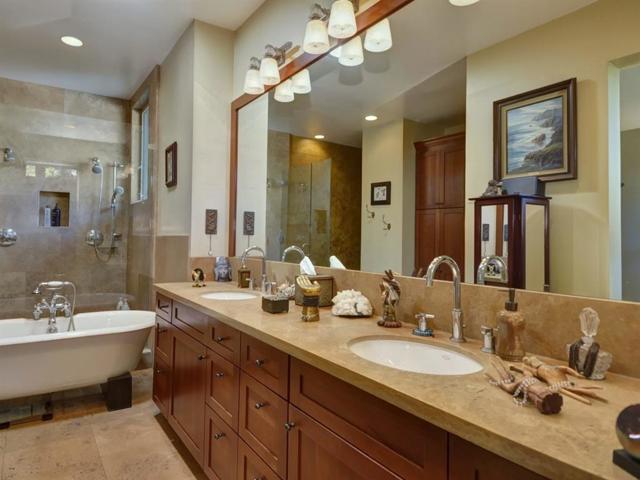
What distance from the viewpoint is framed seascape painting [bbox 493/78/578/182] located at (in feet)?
3.68

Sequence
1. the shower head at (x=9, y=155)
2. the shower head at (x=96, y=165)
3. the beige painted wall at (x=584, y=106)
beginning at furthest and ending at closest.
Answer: the shower head at (x=96, y=165)
the shower head at (x=9, y=155)
the beige painted wall at (x=584, y=106)

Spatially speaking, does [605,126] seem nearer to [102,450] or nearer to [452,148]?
[452,148]

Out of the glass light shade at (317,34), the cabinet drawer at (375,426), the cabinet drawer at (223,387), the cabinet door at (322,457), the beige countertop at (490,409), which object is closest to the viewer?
the beige countertop at (490,409)

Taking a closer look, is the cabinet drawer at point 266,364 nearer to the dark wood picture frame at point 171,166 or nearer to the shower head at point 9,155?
A: the dark wood picture frame at point 171,166

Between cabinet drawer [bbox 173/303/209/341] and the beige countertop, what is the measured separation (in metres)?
0.70

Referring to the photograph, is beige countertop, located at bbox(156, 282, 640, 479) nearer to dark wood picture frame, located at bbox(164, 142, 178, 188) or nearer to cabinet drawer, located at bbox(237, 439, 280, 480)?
cabinet drawer, located at bbox(237, 439, 280, 480)

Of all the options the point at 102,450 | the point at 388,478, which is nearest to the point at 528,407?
the point at 388,478

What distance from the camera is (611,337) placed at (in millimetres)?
982

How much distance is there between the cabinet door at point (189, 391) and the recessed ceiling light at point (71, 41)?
2.67 meters

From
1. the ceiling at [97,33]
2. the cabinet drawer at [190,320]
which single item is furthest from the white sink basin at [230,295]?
the ceiling at [97,33]

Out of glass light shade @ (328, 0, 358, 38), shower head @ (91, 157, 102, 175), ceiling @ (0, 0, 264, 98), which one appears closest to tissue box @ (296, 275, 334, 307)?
glass light shade @ (328, 0, 358, 38)

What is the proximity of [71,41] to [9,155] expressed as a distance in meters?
1.45

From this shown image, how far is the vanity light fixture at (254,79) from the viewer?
8.57 ft

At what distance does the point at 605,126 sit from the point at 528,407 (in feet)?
2.61
